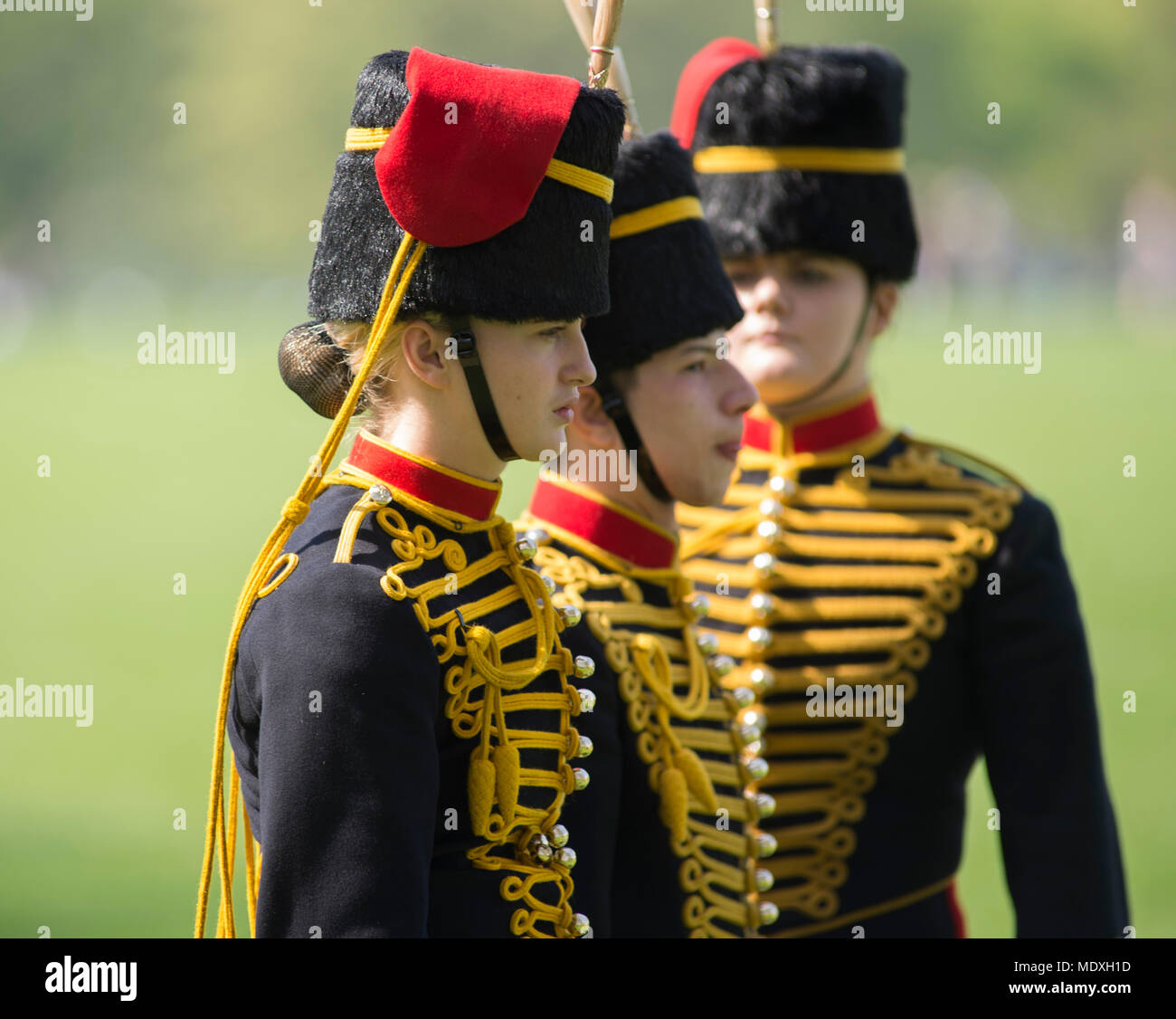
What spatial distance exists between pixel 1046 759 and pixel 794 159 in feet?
4.11

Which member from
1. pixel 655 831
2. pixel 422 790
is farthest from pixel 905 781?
pixel 422 790

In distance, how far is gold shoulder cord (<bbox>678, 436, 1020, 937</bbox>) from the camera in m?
3.03

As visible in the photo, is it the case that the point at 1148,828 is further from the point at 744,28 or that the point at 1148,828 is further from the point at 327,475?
the point at 744,28

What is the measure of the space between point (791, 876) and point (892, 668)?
1.38ft

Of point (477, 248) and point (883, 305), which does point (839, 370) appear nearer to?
point (883, 305)

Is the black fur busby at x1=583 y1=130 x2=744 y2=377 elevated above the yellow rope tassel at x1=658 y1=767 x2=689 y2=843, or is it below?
above

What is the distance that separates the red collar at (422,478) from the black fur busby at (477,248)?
0.57ft

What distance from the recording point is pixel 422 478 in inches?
A: 84.0

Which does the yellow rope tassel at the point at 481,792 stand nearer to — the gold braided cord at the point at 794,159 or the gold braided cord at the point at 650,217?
the gold braided cord at the point at 650,217

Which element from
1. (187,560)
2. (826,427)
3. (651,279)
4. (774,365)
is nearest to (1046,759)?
(826,427)

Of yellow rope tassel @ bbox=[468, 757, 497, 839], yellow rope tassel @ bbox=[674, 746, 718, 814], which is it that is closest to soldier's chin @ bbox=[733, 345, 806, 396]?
yellow rope tassel @ bbox=[674, 746, 718, 814]

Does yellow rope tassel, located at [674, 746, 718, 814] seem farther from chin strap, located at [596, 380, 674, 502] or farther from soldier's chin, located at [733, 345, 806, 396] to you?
soldier's chin, located at [733, 345, 806, 396]

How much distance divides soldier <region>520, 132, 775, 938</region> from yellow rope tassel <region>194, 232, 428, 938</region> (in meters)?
0.60

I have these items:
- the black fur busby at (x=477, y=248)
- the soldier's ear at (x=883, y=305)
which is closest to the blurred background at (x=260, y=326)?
the soldier's ear at (x=883, y=305)
